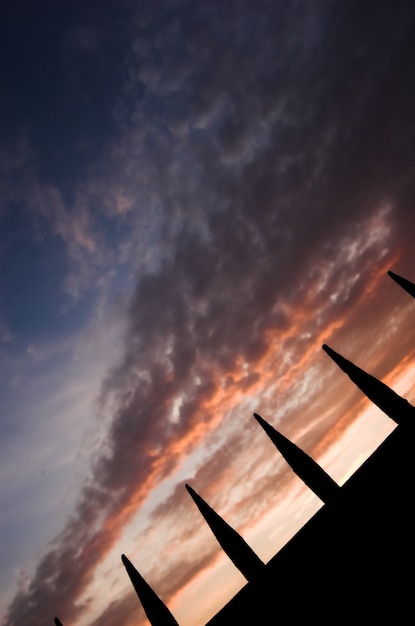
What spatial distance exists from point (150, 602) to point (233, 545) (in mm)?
4875

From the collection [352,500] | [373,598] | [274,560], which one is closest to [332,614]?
[373,598]

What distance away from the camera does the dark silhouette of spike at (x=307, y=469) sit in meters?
18.7

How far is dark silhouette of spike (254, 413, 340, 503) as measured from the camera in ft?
61.5

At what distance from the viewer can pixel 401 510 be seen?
16.5 metres

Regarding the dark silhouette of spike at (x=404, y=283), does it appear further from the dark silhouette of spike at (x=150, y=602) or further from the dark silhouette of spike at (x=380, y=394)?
the dark silhouette of spike at (x=150, y=602)

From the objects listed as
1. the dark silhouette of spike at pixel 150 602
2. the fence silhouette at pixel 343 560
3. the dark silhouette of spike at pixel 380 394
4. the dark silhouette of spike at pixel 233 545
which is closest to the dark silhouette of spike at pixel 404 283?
the dark silhouette of spike at pixel 380 394

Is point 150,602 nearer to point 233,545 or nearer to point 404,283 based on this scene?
point 233,545

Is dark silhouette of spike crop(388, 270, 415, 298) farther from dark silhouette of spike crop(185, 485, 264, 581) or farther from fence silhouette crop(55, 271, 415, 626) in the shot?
dark silhouette of spike crop(185, 485, 264, 581)

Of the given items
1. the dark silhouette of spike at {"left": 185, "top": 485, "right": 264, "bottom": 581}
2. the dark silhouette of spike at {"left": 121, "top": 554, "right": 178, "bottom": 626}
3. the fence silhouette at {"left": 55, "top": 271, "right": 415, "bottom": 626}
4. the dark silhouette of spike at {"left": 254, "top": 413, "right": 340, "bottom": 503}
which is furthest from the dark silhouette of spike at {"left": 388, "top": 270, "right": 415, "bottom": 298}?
the dark silhouette of spike at {"left": 121, "top": 554, "right": 178, "bottom": 626}

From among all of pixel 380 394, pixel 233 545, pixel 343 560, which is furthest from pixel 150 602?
pixel 380 394

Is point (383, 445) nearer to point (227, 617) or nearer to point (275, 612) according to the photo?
point (275, 612)

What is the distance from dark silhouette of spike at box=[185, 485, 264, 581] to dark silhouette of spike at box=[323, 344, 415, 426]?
1015 centimetres

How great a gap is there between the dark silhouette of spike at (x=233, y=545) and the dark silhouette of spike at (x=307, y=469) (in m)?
4.35

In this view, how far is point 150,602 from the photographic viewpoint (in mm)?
18312
